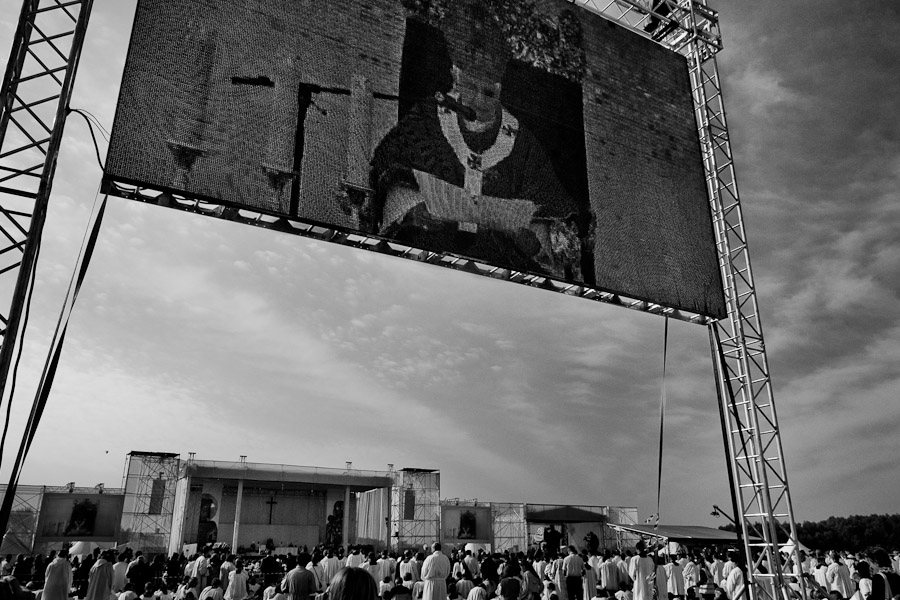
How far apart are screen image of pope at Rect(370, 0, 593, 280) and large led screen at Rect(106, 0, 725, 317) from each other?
2cm

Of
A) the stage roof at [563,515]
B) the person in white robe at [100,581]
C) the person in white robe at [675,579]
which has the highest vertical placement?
the stage roof at [563,515]

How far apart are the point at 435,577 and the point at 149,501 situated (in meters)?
13.2

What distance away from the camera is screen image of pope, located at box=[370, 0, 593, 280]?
9305 millimetres

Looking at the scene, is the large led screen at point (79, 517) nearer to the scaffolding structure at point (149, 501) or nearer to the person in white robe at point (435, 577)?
the scaffolding structure at point (149, 501)

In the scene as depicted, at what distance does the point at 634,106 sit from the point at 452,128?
4006 millimetres

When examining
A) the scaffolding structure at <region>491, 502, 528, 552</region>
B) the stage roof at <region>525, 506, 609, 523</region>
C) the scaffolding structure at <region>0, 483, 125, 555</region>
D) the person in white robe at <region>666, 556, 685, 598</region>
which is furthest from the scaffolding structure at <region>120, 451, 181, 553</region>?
the person in white robe at <region>666, 556, 685, 598</region>

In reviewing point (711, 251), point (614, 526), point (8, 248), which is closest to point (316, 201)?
point (8, 248)

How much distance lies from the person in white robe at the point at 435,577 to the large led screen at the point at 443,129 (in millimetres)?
5213

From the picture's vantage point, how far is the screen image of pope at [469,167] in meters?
9.30

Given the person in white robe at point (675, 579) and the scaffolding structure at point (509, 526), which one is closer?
the person in white robe at point (675, 579)

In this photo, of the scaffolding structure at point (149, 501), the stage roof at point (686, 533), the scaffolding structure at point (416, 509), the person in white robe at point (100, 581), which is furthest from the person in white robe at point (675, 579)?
the scaffolding structure at point (149, 501)

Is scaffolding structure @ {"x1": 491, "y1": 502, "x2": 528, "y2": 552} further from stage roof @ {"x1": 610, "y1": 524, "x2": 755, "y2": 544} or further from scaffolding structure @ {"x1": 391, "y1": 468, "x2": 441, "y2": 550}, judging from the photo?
stage roof @ {"x1": 610, "y1": 524, "x2": 755, "y2": 544}

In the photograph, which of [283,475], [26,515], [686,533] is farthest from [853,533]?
[26,515]

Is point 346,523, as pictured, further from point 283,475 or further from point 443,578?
point 443,578
